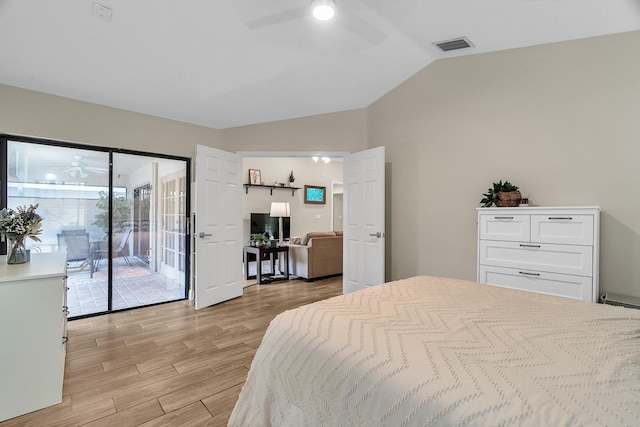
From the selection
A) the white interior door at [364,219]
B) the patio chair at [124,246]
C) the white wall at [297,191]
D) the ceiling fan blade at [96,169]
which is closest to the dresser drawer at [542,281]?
the white interior door at [364,219]

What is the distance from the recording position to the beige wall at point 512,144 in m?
2.47

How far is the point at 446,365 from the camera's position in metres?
0.89

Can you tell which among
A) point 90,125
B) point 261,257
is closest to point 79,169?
point 90,125

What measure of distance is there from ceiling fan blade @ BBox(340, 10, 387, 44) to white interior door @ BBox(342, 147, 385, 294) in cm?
124

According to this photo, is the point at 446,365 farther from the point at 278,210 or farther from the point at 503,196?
the point at 278,210

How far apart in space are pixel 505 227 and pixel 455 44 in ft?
6.06

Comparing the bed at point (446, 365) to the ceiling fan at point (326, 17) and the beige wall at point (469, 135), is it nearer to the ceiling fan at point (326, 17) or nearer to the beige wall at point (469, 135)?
the beige wall at point (469, 135)

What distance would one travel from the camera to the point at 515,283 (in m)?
2.61

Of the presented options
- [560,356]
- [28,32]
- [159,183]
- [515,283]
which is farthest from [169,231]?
[560,356]

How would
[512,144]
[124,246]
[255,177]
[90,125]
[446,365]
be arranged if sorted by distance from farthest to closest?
[255,177] < [124,246] < [90,125] < [512,144] < [446,365]

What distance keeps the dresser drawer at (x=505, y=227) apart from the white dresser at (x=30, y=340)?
3283 mm

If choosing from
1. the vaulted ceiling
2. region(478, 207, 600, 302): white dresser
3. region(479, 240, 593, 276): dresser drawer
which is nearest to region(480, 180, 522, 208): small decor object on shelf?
region(478, 207, 600, 302): white dresser

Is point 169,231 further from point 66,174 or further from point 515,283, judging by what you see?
point 515,283

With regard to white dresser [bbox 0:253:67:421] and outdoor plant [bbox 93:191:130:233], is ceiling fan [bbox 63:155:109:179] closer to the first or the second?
outdoor plant [bbox 93:191:130:233]
